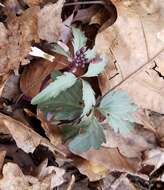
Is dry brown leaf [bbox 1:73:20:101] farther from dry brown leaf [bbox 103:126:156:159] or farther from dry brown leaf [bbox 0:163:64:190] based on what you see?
dry brown leaf [bbox 103:126:156:159]

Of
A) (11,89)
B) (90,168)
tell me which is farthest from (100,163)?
(11,89)

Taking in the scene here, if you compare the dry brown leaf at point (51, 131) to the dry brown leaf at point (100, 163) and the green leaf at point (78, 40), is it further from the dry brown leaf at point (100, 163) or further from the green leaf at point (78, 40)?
the green leaf at point (78, 40)

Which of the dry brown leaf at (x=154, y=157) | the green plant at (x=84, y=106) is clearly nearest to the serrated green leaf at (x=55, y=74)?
the green plant at (x=84, y=106)

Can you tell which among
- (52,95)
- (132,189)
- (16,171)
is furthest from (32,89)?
(132,189)

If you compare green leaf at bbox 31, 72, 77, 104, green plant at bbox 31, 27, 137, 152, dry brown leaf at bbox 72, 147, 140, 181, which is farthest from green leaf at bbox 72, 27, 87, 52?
dry brown leaf at bbox 72, 147, 140, 181

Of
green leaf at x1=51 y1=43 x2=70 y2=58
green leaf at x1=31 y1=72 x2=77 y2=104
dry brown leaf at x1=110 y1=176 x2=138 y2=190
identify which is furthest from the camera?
dry brown leaf at x1=110 y1=176 x2=138 y2=190

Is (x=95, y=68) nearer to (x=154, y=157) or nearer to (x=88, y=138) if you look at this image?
(x=88, y=138)

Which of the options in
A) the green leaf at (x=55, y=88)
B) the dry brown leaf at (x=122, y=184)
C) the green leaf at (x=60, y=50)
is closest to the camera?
the green leaf at (x=55, y=88)
